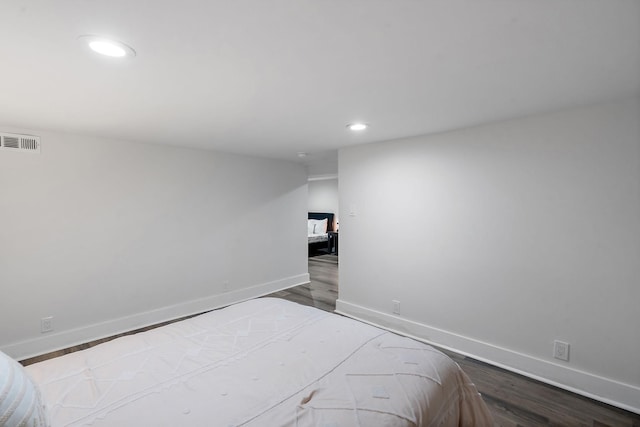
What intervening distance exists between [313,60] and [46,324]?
134 inches

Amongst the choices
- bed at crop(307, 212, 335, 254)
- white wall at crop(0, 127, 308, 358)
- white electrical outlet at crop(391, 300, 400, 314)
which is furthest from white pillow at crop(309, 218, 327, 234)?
white electrical outlet at crop(391, 300, 400, 314)

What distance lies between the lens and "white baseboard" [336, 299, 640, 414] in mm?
2053

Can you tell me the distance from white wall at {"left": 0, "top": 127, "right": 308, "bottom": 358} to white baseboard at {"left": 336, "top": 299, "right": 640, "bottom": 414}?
7.24 ft

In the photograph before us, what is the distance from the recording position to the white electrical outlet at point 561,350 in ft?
7.43

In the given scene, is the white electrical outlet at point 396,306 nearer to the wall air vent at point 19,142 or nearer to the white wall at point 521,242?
the white wall at point 521,242

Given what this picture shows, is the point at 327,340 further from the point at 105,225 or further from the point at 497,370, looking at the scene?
the point at 105,225

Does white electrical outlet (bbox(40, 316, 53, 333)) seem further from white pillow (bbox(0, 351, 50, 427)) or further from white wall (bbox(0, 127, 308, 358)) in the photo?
white pillow (bbox(0, 351, 50, 427))

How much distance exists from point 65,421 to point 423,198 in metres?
2.96

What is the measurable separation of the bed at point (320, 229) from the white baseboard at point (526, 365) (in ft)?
15.1

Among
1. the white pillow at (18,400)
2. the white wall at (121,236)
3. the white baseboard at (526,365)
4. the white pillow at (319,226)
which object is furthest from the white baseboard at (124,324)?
the white pillow at (319,226)

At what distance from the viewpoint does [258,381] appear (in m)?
1.34

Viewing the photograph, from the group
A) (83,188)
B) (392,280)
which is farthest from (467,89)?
(83,188)

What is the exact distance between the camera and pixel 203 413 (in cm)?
113

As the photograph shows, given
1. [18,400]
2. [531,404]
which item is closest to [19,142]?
[18,400]
